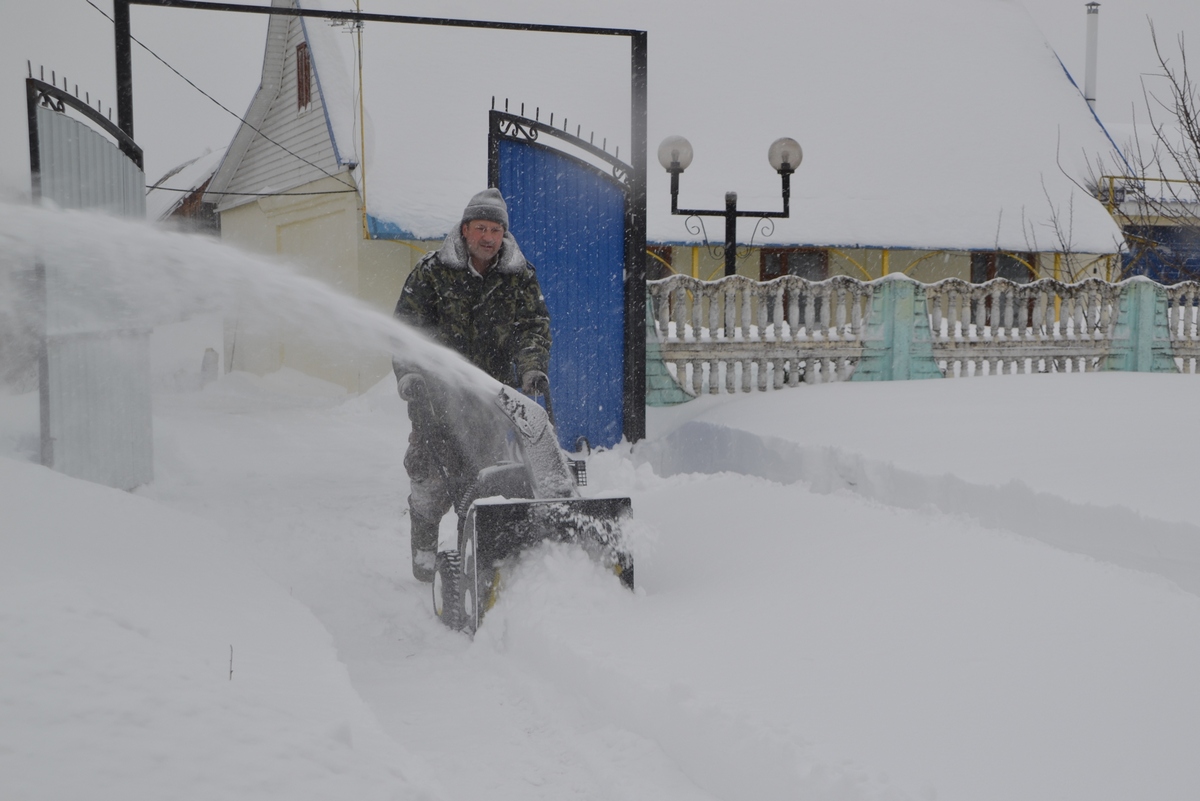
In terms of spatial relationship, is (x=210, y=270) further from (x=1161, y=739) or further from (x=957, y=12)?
(x=957, y=12)

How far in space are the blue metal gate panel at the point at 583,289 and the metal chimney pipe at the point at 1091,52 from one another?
824 inches

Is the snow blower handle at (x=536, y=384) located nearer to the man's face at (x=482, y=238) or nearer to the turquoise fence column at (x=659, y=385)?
the man's face at (x=482, y=238)

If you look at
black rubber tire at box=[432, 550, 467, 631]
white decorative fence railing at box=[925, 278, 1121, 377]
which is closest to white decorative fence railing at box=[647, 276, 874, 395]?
white decorative fence railing at box=[925, 278, 1121, 377]

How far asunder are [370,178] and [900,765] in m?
12.0

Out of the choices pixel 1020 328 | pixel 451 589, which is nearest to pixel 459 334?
pixel 451 589

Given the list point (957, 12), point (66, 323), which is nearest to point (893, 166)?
point (957, 12)

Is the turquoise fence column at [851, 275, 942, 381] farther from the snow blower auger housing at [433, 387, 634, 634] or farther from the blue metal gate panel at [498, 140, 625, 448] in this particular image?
the snow blower auger housing at [433, 387, 634, 634]

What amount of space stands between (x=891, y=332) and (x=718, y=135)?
8606 millimetres

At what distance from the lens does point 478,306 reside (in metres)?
4.61

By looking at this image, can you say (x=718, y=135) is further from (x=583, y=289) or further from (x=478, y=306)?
(x=478, y=306)

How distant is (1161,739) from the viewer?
7.16ft

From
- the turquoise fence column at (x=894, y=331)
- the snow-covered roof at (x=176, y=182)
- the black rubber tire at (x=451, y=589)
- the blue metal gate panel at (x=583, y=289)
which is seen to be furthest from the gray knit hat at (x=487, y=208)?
the snow-covered roof at (x=176, y=182)

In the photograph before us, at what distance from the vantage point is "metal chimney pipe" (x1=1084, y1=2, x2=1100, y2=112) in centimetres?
2439

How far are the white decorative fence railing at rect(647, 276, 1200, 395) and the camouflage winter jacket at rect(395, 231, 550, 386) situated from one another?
3.14 meters
